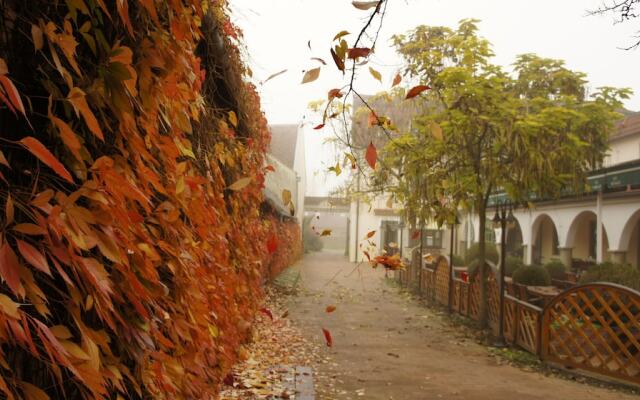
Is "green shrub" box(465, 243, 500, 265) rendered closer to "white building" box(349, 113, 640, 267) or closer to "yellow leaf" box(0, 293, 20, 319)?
"white building" box(349, 113, 640, 267)

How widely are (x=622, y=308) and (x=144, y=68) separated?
7498mm

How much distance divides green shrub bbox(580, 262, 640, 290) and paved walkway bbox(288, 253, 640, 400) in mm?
3077

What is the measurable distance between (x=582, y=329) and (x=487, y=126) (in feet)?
12.2

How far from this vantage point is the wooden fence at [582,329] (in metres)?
7.39

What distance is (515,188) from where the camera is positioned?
32.1 feet

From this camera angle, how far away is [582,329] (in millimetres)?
8109

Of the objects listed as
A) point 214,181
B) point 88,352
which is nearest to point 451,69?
point 214,181

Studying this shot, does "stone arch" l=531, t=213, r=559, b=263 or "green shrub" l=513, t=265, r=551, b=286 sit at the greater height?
"stone arch" l=531, t=213, r=559, b=263

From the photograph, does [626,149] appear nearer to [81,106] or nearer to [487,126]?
[487,126]

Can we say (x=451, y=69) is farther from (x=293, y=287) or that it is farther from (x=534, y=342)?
(x=293, y=287)

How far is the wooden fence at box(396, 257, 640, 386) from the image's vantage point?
24.3 ft

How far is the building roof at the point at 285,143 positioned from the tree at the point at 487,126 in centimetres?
2116

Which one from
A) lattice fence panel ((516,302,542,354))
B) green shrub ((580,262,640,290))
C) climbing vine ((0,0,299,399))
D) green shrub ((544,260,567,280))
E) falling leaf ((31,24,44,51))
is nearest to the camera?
climbing vine ((0,0,299,399))

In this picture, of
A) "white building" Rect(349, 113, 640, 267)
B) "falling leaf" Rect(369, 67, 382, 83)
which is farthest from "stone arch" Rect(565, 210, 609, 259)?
"falling leaf" Rect(369, 67, 382, 83)
